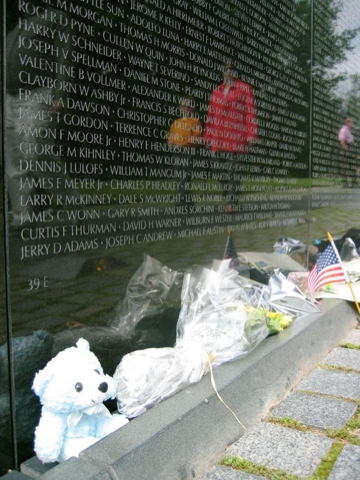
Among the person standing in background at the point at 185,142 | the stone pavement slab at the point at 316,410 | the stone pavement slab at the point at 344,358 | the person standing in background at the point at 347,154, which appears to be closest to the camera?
the stone pavement slab at the point at 316,410

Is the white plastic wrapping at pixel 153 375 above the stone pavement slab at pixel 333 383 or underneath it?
above

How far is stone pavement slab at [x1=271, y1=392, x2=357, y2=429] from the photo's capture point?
2.79 m

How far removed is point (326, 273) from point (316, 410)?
166 cm

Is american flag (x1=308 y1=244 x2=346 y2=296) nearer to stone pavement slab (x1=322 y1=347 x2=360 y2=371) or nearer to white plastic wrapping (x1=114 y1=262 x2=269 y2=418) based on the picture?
stone pavement slab (x1=322 y1=347 x2=360 y2=371)

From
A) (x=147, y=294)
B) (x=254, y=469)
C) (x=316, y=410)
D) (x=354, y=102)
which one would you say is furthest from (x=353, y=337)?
(x=354, y=102)

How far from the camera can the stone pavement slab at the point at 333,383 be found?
317 cm

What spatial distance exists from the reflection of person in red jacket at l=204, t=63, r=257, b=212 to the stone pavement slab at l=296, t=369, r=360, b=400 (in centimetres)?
126

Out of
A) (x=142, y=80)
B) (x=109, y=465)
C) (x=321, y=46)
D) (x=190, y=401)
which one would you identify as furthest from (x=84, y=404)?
(x=321, y=46)

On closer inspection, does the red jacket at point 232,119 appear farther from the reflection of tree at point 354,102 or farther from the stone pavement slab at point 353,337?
the reflection of tree at point 354,102

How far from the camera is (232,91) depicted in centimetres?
391

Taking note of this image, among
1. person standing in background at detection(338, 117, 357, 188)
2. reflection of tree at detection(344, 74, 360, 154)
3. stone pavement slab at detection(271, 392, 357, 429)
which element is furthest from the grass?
reflection of tree at detection(344, 74, 360, 154)

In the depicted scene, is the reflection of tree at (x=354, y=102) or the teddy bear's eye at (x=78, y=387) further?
the reflection of tree at (x=354, y=102)

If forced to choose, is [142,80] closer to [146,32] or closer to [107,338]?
[146,32]

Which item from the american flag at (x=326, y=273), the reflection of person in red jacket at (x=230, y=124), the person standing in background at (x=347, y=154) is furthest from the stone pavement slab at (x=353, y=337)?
the person standing in background at (x=347, y=154)
